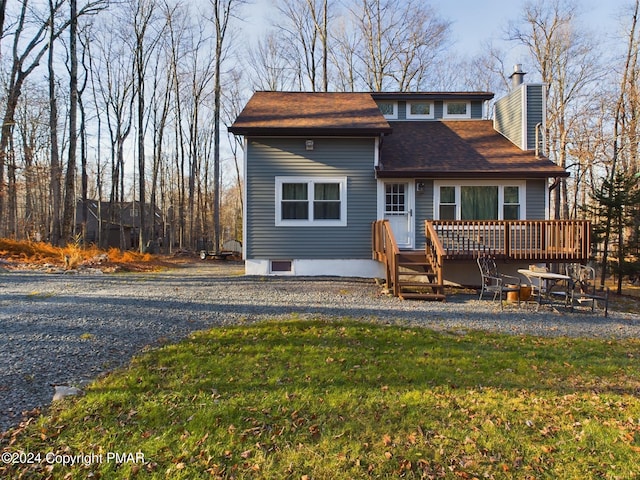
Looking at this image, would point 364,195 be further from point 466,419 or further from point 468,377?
point 466,419

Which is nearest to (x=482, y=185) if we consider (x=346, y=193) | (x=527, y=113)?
(x=527, y=113)

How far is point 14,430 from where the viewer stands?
8.86ft

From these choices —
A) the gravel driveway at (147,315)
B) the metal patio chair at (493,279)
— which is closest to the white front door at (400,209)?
the gravel driveway at (147,315)

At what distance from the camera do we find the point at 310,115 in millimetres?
11375

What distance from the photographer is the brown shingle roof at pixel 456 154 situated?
34.3ft

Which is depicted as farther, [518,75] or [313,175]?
[518,75]

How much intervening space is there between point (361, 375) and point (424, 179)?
806 centimetres

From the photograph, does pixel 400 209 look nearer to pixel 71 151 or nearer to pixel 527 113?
pixel 527 113

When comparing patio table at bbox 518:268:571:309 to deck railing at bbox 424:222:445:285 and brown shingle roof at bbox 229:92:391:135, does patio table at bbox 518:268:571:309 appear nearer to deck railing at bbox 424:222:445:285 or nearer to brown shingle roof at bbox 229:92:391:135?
deck railing at bbox 424:222:445:285

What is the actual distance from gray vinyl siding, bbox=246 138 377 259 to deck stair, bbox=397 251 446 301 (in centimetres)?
166

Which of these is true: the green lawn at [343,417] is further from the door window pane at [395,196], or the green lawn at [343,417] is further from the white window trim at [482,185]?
the door window pane at [395,196]

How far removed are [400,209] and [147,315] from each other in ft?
24.7

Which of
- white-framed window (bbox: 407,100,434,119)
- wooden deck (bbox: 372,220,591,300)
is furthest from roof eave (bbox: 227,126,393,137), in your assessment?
white-framed window (bbox: 407,100,434,119)

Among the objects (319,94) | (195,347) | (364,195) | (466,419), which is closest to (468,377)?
(466,419)
